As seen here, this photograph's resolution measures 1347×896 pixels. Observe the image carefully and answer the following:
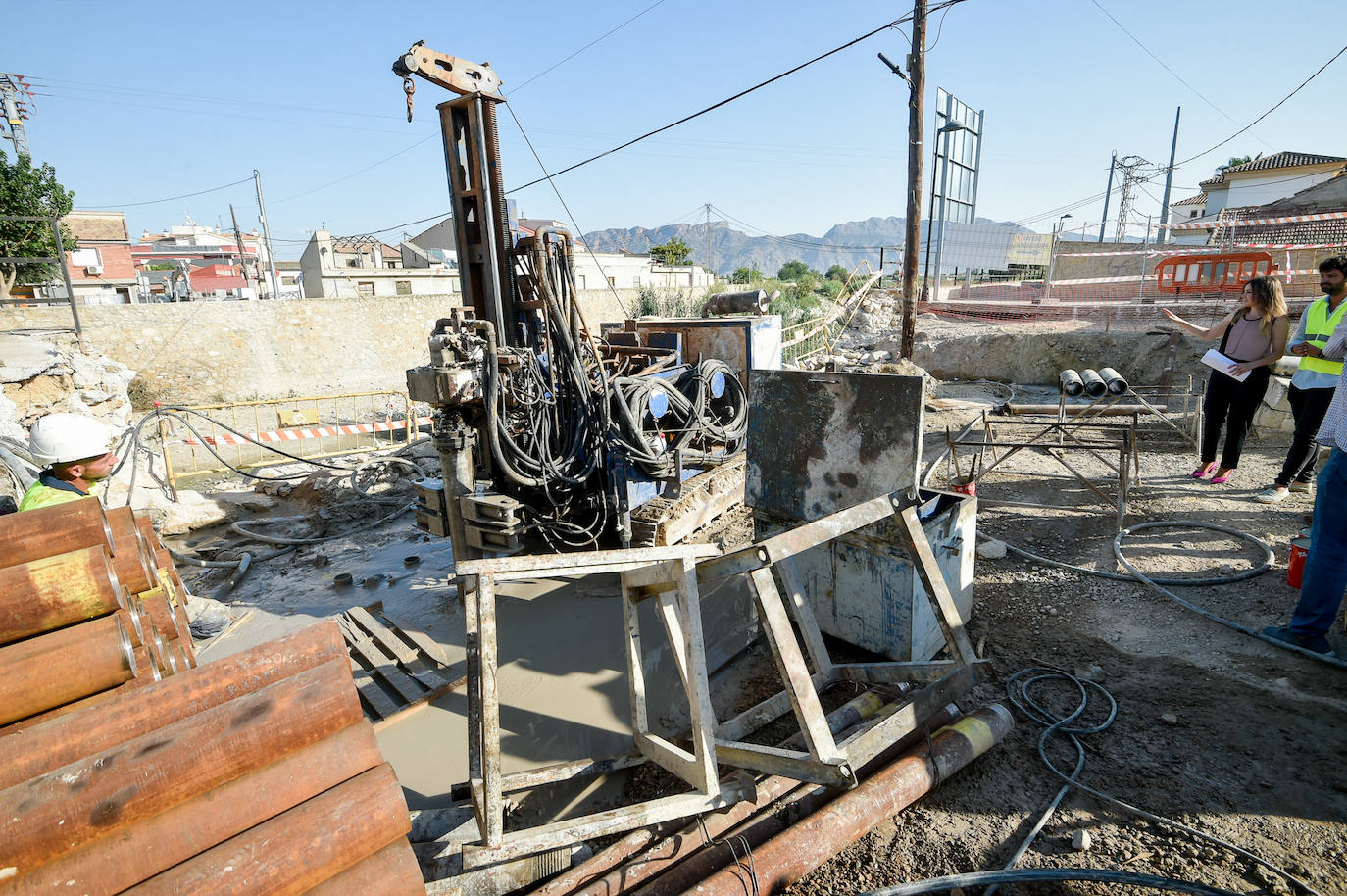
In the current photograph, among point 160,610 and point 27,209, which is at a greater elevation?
point 27,209

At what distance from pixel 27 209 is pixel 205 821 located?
1001 inches

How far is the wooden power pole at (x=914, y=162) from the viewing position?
9.70m

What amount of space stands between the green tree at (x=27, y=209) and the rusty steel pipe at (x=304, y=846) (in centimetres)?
2269

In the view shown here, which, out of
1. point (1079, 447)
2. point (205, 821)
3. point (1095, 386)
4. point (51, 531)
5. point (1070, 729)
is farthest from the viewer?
point (1095, 386)

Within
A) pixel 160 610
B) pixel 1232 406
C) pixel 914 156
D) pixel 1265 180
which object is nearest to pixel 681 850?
pixel 160 610

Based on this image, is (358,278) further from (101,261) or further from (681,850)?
(681,850)

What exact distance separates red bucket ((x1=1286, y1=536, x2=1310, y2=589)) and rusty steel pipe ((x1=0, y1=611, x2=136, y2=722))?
19.8ft

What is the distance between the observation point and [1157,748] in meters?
2.99

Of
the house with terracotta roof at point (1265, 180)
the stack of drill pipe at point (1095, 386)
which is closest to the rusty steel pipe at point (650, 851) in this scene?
the stack of drill pipe at point (1095, 386)

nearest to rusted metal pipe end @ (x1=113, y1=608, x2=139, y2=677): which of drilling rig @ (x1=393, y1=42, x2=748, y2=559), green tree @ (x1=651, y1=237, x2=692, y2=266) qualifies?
drilling rig @ (x1=393, y1=42, x2=748, y2=559)

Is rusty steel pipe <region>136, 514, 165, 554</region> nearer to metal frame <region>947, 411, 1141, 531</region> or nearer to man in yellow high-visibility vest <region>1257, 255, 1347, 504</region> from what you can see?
metal frame <region>947, 411, 1141, 531</region>

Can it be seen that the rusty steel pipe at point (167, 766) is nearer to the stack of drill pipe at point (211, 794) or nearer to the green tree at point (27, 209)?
the stack of drill pipe at point (211, 794)

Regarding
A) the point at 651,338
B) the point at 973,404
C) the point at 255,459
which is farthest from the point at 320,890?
the point at 255,459

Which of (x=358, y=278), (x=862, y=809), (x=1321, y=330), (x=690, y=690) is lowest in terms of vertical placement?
(x=862, y=809)
